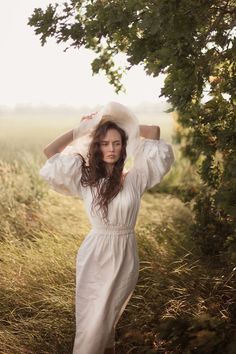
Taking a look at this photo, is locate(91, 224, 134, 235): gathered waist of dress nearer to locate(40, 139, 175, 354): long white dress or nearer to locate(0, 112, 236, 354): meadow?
locate(40, 139, 175, 354): long white dress

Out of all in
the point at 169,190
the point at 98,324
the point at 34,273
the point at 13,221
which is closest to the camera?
the point at 98,324

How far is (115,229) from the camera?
327 cm

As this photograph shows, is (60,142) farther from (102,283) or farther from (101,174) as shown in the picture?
(102,283)

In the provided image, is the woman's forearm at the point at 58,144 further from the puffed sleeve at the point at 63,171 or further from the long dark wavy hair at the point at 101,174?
the long dark wavy hair at the point at 101,174

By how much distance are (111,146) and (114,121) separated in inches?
8.3

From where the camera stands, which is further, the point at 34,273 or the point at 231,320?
the point at 34,273

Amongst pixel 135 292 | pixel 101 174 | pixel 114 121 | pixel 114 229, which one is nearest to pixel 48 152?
pixel 101 174

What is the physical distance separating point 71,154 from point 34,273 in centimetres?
178

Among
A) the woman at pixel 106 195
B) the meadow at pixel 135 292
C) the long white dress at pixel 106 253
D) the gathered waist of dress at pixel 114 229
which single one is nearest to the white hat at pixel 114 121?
the woman at pixel 106 195

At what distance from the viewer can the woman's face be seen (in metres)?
3.34

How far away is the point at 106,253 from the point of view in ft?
10.7

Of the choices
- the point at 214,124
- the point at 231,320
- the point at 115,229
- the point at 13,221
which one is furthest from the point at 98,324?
the point at 13,221

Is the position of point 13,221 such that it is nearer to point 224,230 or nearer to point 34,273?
point 34,273

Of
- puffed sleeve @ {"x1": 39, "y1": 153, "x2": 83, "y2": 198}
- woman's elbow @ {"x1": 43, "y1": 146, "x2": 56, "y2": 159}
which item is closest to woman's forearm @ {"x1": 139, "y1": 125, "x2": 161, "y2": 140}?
puffed sleeve @ {"x1": 39, "y1": 153, "x2": 83, "y2": 198}
